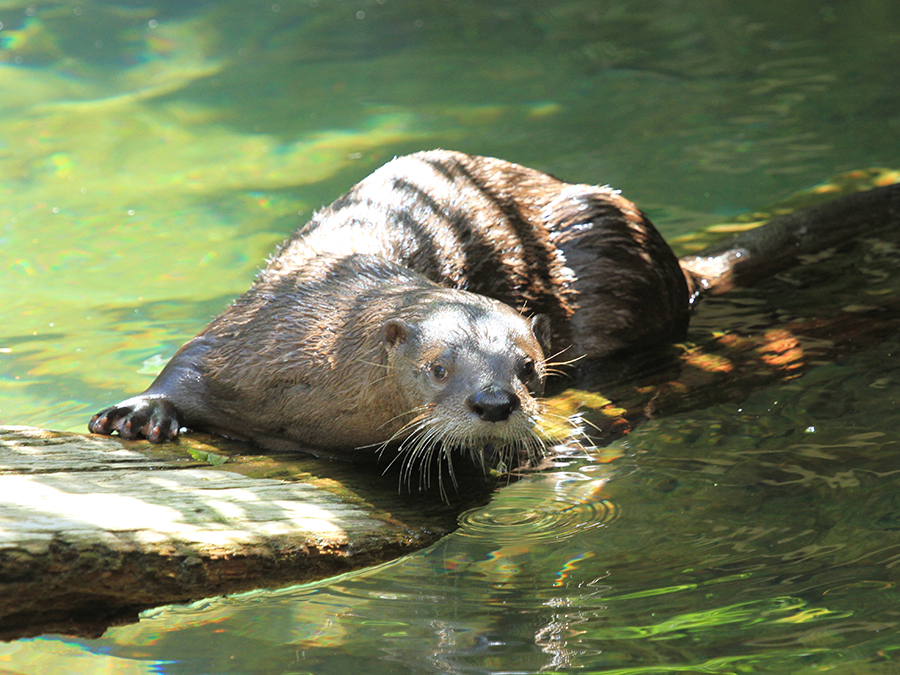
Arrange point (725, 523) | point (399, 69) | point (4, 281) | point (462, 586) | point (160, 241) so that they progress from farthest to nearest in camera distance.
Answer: point (399, 69), point (160, 241), point (4, 281), point (725, 523), point (462, 586)

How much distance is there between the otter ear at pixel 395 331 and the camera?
10.9 feet

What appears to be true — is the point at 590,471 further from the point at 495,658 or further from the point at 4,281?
the point at 4,281

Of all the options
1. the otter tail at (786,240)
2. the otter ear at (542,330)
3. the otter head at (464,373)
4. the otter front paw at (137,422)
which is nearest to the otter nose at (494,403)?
the otter head at (464,373)

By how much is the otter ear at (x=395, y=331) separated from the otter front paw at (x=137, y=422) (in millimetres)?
828

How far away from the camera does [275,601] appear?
2848 millimetres

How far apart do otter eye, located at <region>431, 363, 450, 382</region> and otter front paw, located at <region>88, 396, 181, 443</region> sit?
3.16 ft

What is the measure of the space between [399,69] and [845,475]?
704 cm

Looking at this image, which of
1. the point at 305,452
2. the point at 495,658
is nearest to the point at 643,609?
the point at 495,658

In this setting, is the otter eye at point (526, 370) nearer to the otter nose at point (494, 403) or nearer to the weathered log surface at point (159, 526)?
the otter nose at point (494, 403)

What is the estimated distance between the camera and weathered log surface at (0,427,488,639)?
2.45 metres

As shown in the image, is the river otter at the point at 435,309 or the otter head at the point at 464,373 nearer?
the otter head at the point at 464,373

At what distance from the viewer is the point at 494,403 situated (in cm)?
304

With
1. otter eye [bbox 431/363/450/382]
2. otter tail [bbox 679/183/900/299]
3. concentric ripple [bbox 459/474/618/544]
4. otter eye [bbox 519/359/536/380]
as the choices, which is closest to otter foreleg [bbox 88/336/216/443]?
otter eye [bbox 431/363/450/382]

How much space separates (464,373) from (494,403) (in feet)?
0.61
